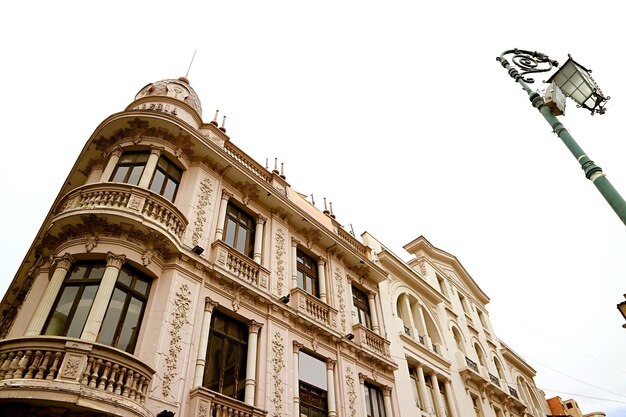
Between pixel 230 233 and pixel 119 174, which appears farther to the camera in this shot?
pixel 230 233

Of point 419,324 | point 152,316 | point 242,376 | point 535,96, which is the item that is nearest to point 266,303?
point 242,376

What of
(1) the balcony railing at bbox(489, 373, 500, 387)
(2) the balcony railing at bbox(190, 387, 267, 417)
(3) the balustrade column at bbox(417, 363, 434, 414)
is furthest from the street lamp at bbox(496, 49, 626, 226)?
(1) the balcony railing at bbox(489, 373, 500, 387)

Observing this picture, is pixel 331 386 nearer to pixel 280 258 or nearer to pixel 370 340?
pixel 370 340

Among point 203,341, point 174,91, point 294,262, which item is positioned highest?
point 174,91

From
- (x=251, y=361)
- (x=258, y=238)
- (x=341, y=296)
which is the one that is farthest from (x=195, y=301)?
(x=341, y=296)

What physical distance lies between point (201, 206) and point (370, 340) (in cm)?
875

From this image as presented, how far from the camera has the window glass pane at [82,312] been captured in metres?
9.57

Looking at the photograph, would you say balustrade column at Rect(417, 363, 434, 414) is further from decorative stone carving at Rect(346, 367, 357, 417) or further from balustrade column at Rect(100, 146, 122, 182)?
balustrade column at Rect(100, 146, 122, 182)

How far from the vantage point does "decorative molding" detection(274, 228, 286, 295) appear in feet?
49.4

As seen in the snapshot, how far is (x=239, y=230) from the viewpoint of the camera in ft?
50.1

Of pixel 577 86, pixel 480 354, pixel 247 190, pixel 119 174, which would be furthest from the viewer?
pixel 480 354

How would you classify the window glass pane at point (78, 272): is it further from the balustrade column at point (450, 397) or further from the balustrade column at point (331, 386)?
the balustrade column at point (450, 397)

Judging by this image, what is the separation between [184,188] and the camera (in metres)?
14.1

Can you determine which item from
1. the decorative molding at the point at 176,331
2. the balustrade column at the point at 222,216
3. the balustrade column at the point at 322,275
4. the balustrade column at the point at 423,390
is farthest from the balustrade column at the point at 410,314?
the decorative molding at the point at 176,331
